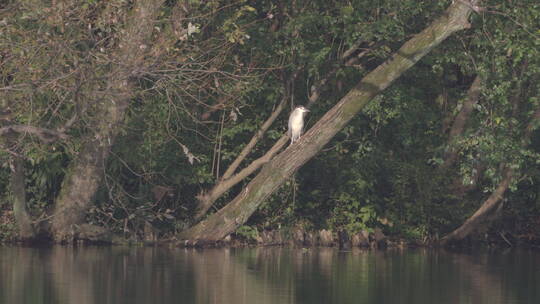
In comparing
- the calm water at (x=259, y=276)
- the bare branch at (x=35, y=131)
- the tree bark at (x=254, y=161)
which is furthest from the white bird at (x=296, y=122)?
the bare branch at (x=35, y=131)

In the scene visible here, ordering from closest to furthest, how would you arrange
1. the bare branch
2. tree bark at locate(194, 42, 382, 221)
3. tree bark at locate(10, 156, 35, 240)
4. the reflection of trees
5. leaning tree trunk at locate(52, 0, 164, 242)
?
the reflection of trees < the bare branch < leaning tree trunk at locate(52, 0, 164, 242) < tree bark at locate(10, 156, 35, 240) < tree bark at locate(194, 42, 382, 221)

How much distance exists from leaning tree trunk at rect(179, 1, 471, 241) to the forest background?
0.03m

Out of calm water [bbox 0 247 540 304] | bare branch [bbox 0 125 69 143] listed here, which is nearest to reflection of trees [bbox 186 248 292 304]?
calm water [bbox 0 247 540 304]

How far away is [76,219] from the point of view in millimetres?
20422

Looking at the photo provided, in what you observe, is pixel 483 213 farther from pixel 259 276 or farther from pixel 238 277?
pixel 238 277

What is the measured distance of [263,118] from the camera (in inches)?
885

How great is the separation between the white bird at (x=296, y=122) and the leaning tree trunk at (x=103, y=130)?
9.54 ft

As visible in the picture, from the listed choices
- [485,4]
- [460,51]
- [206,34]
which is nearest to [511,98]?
[460,51]

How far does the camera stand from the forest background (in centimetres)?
1736

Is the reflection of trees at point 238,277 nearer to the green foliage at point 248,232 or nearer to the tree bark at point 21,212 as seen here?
the green foliage at point 248,232

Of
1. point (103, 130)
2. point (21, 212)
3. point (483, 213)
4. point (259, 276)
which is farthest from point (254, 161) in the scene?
point (259, 276)

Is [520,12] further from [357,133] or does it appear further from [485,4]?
[357,133]

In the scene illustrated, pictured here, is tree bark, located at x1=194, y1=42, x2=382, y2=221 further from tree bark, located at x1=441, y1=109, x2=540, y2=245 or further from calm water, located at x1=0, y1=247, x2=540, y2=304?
tree bark, located at x1=441, y1=109, x2=540, y2=245

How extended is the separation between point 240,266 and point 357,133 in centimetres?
648
